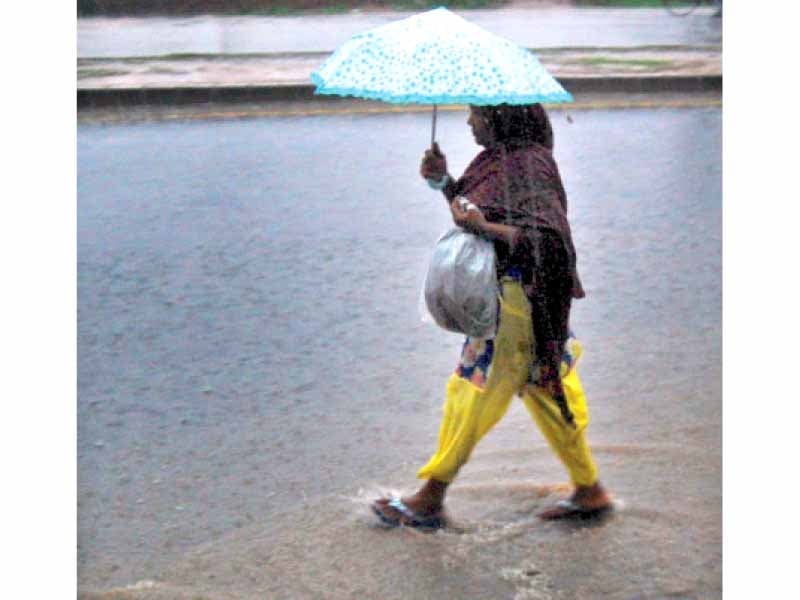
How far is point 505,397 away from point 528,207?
1.98 feet

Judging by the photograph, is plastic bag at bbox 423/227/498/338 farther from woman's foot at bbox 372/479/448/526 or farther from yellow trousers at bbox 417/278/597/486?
woman's foot at bbox 372/479/448/526

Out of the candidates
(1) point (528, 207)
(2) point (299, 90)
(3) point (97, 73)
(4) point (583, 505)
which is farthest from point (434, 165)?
(2) point (299, 90)

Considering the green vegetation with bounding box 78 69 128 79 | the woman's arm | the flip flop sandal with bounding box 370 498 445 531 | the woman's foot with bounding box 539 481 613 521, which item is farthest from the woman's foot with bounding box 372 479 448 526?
the green vegetation with bounding box 78 69 128 79

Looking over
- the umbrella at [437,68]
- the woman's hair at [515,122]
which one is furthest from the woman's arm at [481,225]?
the umbrella at [437,68]

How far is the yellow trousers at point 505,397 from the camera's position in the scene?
4.02m

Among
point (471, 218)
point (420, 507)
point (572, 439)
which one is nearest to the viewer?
point (471, 218)

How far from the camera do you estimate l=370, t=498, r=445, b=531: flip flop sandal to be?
13.9 ft

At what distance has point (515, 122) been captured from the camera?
388 cm

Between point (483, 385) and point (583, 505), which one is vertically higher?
point (483, 385)

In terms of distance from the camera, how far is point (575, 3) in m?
4.66

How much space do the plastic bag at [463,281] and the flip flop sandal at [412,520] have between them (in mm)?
699

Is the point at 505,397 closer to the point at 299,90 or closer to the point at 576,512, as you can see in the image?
the point at 576,512

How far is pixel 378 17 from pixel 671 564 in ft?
6.37
